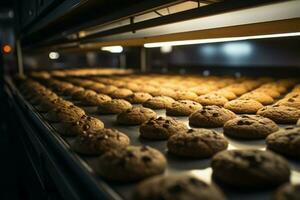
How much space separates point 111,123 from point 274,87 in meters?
1.65

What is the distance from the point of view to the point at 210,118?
5.85 ft

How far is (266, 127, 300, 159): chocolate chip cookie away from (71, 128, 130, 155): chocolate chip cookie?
655 millimetres

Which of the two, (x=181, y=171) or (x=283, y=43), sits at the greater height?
(x=283, y=43)

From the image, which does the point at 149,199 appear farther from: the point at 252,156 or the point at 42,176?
the point at 42,176

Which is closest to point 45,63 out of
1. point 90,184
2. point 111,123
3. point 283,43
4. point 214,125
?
point 283,43

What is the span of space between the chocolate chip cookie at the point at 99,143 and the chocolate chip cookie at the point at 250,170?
48 centimetres

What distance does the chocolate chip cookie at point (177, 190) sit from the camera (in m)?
0.83

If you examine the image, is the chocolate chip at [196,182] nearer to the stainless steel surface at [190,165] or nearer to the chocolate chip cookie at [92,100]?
the stainless steel surface at [190,165]

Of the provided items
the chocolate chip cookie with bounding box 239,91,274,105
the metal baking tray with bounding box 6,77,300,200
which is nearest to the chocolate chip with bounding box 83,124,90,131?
the metal baking tray with bounding box 6,77,300,200

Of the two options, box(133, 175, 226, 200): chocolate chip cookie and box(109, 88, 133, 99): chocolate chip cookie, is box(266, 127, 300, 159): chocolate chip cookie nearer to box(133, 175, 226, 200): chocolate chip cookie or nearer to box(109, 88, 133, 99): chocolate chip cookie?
box(133, 175, 226, 200): chocolate chip cookie

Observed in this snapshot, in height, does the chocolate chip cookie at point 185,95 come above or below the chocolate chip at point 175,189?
above

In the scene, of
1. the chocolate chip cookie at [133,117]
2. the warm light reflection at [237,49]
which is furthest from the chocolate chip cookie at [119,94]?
the warm light reflection at [237,49]

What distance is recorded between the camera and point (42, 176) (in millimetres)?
1831

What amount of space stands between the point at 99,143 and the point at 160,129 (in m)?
0.35
